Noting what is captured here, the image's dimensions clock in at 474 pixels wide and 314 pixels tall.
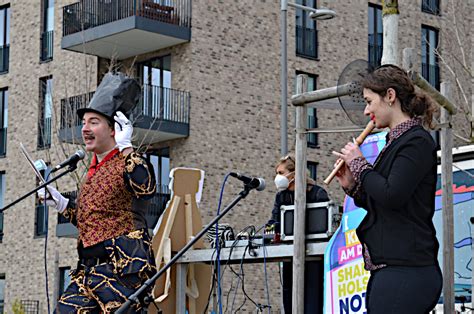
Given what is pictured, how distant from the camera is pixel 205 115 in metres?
31.2

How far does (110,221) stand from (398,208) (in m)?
2.56

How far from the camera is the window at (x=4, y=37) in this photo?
1374 inches

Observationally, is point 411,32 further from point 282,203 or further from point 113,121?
point 113,121

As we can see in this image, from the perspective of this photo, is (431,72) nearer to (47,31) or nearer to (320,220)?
(47,31)

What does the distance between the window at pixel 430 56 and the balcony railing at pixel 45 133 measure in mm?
11705

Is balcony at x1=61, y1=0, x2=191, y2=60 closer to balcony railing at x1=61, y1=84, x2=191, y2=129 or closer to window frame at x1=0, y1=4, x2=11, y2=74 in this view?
balcony railing at x1=61, y1=84, x2=191, y2=129

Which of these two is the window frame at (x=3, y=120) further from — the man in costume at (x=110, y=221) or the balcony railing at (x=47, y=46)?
the man in costume at (x=110, y=221)

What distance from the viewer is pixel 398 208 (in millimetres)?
5922

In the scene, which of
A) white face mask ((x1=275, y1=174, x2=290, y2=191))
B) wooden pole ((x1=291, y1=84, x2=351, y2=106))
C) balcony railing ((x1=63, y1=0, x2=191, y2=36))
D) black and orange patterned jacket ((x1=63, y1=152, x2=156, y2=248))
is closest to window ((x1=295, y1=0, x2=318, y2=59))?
balcony railing ((x1=63, y1=0, x2=191, y2=36))

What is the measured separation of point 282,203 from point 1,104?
80.2 feet

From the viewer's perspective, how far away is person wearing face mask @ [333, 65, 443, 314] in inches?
232

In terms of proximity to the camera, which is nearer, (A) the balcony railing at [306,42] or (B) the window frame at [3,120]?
(A) the balcony railing at [306,42]

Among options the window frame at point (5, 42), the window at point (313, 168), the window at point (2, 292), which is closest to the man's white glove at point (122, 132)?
the window at point (313, 168)

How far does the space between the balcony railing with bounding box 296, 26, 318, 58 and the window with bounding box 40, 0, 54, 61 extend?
6779 mm
